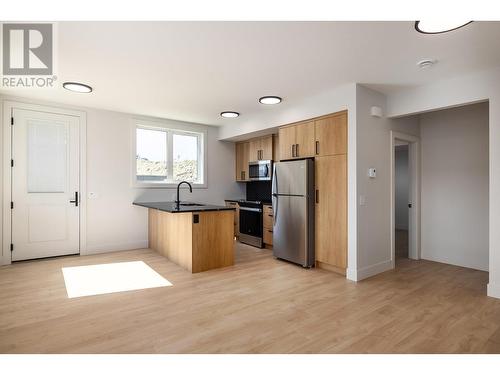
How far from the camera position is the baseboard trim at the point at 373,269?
3642mm

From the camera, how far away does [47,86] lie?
3.73m

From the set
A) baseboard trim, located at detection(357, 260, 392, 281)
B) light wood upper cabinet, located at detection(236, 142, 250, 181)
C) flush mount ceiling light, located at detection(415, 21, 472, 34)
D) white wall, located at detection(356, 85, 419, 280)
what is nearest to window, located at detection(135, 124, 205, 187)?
light wood upper cabinet, located at detection(236, 142, 250, 181)

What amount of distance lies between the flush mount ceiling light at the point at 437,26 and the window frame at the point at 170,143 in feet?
14.9

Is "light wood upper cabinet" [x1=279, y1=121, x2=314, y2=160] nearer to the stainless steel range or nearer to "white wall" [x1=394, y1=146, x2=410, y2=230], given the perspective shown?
the stainless steel range

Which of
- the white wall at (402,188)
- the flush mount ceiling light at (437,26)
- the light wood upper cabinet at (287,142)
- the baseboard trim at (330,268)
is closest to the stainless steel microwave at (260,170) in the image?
the light wood upper cabinet at (287,142)

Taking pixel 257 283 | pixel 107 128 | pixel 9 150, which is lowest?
pixel 257 283

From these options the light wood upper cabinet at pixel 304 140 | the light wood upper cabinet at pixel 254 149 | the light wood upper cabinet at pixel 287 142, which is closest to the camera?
the light wood upper cabinet at pixel 304 140

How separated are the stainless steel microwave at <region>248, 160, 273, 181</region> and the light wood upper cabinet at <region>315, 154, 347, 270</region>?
158cm

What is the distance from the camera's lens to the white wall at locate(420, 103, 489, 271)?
13.3 ft

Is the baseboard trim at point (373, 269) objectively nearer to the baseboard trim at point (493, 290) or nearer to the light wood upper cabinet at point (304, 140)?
the baseboard trim at point (493, 290)

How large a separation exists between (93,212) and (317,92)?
4193 mm
